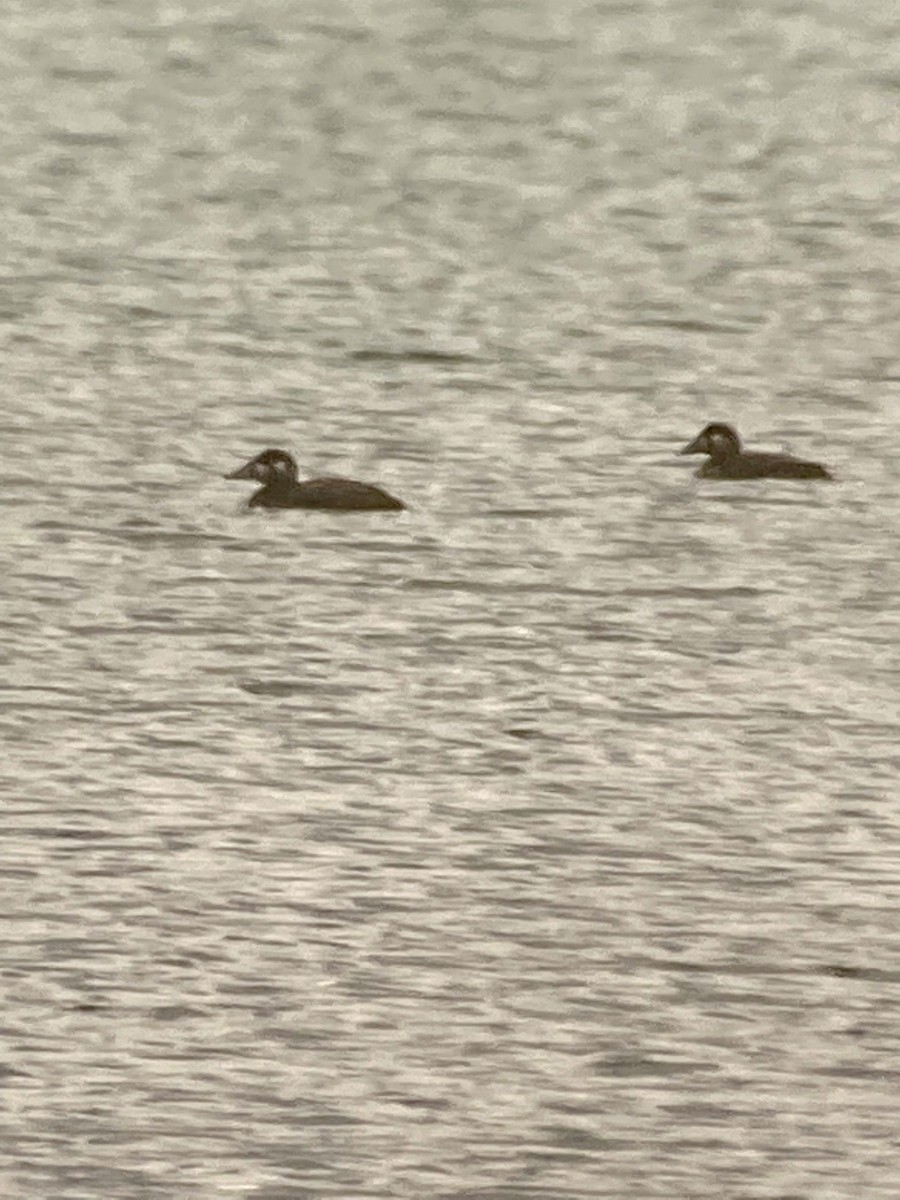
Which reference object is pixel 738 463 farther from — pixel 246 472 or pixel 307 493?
pixel 246 472

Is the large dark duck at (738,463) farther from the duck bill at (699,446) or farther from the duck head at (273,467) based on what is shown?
the duck head at (273,467)

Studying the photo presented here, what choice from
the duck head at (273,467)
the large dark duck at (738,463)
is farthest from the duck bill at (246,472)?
the large dark duck at (738,463)

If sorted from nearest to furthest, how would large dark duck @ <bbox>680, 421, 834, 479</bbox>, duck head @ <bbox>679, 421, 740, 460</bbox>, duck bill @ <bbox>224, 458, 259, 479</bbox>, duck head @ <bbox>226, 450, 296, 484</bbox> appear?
duck head @ <bbox>226, 450, 296, 484</bbox> → duck bill @ <bbox>224, 458, 259, 479</bbox> → large dark duck @ <bbox>680, 421, 834, 479</bbox> → duck head @ <bbox>679, 421, 740, 460</bbox>

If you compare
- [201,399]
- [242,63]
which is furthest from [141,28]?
[201,399]

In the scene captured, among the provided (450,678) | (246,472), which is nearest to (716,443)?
(246,472)

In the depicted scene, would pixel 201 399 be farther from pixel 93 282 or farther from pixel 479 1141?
pixel 479 1141

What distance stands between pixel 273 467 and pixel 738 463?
5.72ft

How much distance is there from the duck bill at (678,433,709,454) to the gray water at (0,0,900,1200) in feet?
0.27

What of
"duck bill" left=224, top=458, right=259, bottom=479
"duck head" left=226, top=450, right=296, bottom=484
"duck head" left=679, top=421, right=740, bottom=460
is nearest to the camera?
"duck head" left=226, top=450, right=296, bottom=484

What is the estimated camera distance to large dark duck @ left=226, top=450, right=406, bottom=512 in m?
17.2

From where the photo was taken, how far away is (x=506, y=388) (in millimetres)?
19453

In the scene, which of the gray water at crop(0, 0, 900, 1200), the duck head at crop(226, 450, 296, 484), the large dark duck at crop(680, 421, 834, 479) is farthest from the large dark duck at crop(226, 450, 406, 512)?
the large dark duck at crop(680, 421, 834, 479)

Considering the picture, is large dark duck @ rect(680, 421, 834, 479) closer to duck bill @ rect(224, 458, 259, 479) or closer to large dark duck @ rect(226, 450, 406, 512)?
large dark duck @ rect(226, 450, 406, 512)

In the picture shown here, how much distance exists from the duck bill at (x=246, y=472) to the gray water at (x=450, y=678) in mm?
94
